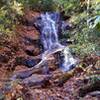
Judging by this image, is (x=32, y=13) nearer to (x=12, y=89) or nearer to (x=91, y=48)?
(x=91, y=48)

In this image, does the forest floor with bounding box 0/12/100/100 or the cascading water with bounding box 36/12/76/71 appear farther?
the cascading water with bounding box 36/12/76/71

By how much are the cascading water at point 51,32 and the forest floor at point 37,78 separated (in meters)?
0.53

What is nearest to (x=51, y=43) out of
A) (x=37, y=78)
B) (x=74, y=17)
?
(x=74, y=17)

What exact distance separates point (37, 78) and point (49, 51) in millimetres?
4402

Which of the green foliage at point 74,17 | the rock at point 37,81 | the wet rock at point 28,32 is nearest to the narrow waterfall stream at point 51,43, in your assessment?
the wet rock at point 28,32

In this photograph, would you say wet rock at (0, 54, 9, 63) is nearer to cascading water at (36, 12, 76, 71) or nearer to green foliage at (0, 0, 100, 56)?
green foliage at (0, 0, 100, 56)

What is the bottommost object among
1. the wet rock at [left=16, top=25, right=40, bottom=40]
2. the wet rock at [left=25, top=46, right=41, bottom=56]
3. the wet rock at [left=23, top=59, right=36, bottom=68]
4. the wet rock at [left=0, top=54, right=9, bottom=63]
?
the wet rock at [left=23, top=59, right=36, bottom=68]

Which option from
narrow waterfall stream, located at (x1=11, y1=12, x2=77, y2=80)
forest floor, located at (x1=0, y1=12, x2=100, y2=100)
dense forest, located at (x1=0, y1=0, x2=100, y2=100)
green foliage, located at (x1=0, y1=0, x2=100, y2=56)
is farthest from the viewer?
narrow waterfall stream, located at (x1=11, y1=12, x2=77, y2=80)

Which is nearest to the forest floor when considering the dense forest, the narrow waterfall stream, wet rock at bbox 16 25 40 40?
the dense forest

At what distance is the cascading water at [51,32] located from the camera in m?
11.5

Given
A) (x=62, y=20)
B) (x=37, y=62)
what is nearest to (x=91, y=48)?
(x=37, y=62)

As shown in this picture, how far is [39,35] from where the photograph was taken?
14625mm

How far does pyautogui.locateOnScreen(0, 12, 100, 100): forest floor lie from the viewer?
6.66 metres

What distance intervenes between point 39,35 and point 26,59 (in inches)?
144
